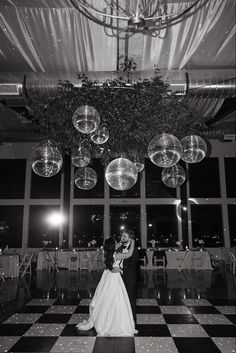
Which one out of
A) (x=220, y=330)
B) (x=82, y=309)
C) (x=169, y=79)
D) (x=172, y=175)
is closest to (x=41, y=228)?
(x=82, y=309)

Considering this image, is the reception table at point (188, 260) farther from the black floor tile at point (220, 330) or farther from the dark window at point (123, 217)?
the black floor tile at point (220, 330)

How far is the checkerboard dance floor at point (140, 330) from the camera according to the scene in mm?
3428

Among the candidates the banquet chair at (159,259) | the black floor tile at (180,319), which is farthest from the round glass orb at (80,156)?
the banquet chair at (159,259)

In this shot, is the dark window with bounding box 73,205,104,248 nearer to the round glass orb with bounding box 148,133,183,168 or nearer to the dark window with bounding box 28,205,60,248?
the dark window with bounding box 28,205,60,248

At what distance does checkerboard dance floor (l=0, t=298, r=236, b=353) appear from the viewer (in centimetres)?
343

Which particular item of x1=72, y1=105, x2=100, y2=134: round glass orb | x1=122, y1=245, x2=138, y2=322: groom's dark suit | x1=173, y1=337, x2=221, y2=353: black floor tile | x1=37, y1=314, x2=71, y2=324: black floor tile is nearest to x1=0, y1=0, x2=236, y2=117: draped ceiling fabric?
x1=72, y1=105, x2=100, y2=134: round glass orb

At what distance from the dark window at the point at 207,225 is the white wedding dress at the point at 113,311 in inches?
316

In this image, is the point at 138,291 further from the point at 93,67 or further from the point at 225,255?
the point at 225,255

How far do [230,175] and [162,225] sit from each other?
3.24 m

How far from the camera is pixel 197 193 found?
11664 millimetres

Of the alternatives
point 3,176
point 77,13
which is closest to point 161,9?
point 77,13

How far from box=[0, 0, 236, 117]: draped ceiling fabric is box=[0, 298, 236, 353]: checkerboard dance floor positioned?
3.87 metres

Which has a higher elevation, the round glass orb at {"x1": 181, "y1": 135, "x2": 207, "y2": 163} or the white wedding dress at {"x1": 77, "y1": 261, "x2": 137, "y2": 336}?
the round glass orb at {"x1": 181, "y1": 135, "x2": 207, "y2": 163}

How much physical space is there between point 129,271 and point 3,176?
9302 millimetres
